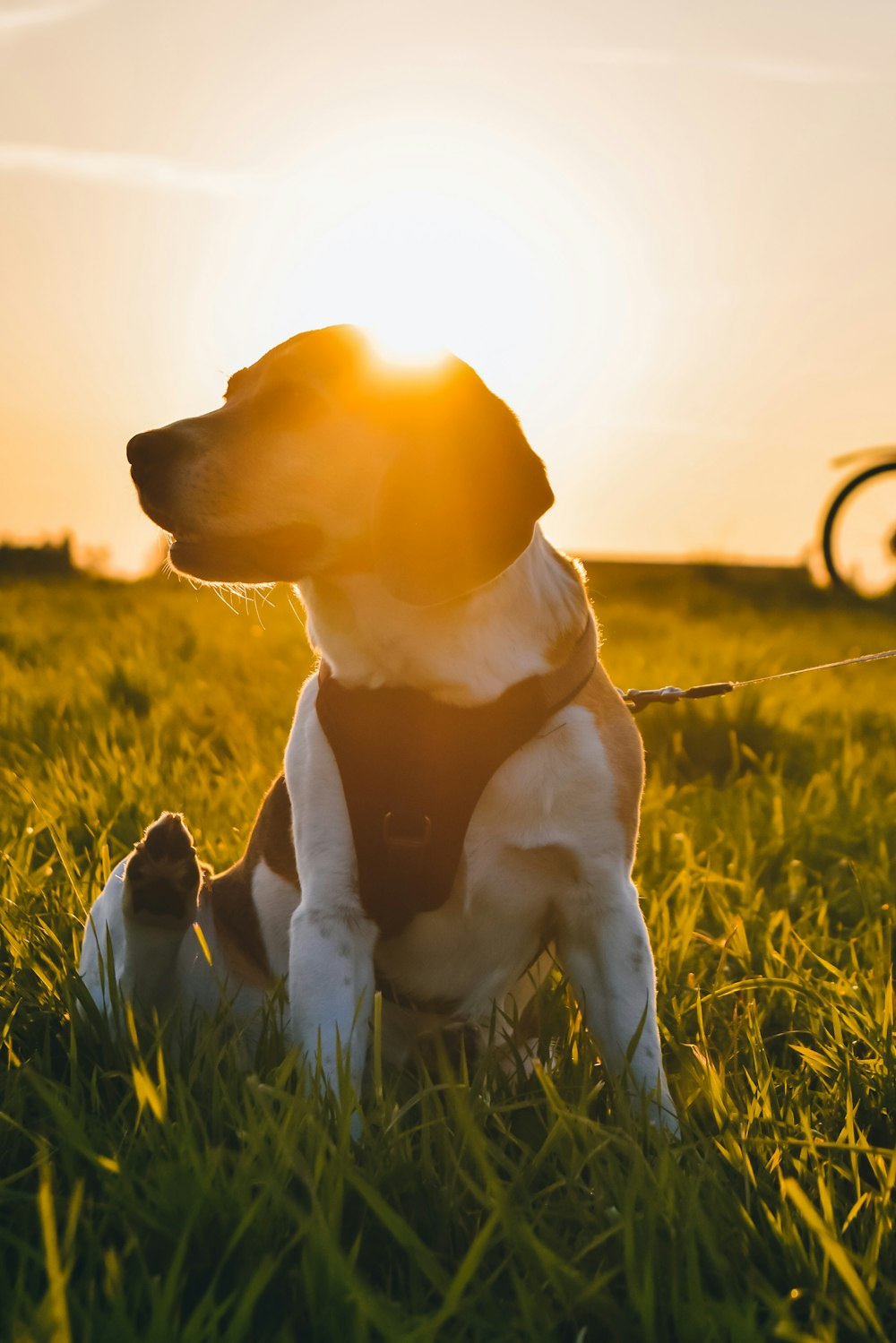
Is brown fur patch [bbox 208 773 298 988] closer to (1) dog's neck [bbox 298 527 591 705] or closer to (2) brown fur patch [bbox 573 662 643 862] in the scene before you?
(1) dog's neck [bbox 298 527 591 705]

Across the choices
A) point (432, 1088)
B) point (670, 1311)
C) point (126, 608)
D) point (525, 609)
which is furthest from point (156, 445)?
point (126, 608)

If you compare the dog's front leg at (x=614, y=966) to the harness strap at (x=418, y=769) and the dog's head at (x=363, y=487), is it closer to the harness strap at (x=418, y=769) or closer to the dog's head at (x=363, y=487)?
the harness strap at (x=418, y=769)

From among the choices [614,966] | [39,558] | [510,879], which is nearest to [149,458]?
[510,879]

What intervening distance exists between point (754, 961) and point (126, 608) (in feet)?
23.8

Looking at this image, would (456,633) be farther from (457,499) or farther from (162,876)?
(162,876)

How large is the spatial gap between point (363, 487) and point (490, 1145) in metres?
1.35

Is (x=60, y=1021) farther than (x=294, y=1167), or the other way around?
(x=60, y=1021)

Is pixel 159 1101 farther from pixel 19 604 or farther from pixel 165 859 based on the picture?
pixel 19 604

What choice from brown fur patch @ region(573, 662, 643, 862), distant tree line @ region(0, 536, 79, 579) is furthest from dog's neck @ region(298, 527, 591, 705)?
distant tree line @ region(0, 536, 79, 579)

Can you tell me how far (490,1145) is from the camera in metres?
2.14

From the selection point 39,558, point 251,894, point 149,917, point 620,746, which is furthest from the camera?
point 39,558

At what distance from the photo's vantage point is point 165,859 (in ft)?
9.13

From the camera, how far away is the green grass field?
1.69 m

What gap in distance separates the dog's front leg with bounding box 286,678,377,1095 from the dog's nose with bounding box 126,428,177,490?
2.04 ft
